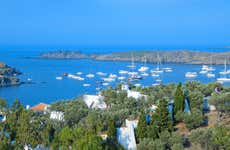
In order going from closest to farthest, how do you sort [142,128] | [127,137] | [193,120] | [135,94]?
1. [127,137]
2. [142,128]
3. [193,120]
4. [135,94]

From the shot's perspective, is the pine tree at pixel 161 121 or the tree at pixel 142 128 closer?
the tree at pixel 142 128

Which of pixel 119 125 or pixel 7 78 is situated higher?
pixel 119 125

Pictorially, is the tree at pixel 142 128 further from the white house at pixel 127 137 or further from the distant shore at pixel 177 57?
the distant shore at pixel 177 57

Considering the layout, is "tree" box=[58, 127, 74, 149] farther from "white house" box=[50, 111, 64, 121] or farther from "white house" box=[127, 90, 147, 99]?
"white house" box=[127, 90, 147, 99]

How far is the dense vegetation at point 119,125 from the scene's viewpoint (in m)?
14.4

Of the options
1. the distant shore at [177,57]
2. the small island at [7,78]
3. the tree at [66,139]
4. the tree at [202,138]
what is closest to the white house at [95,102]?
the tree at [202,138]

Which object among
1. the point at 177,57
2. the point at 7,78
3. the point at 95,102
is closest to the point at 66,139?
the point at 95,102

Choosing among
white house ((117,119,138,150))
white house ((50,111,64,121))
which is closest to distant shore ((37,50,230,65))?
white house ((50,111,64,121))

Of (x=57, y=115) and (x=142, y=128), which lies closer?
(x=142, y=128)

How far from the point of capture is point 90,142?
1273 cm

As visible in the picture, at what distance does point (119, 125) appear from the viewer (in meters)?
18.9

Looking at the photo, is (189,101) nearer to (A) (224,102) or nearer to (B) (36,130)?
(A) (224,102)

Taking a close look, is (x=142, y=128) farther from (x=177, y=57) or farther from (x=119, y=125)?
(x=177, y=57)

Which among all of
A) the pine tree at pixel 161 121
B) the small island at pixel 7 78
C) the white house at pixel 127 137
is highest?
the pine tree at pixel 161 121
